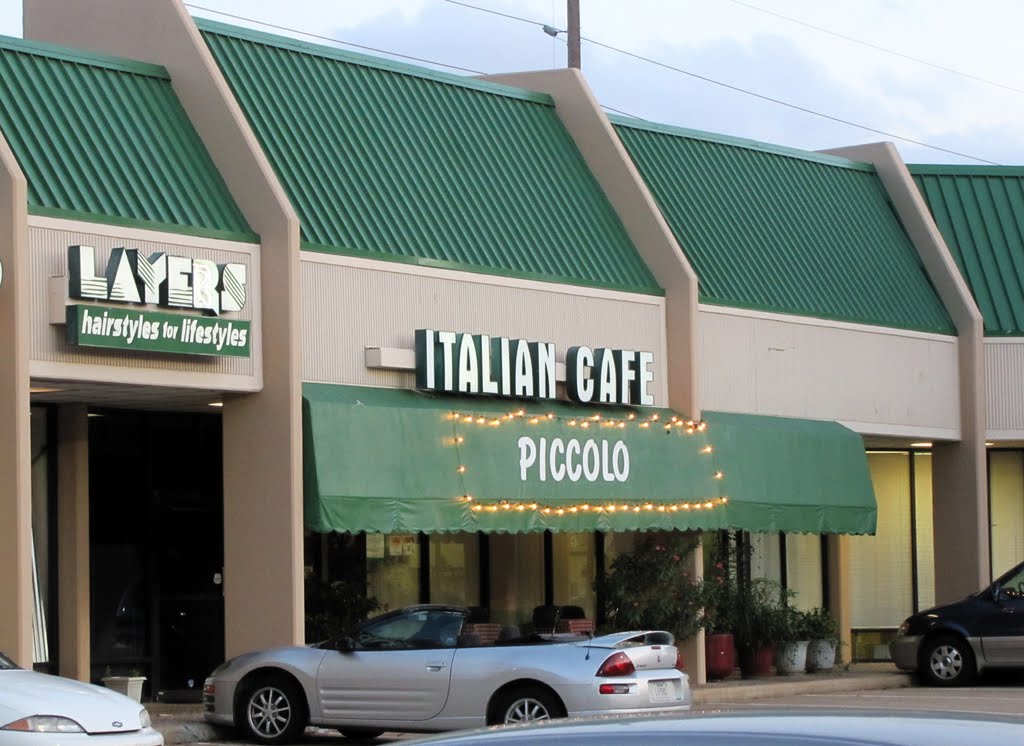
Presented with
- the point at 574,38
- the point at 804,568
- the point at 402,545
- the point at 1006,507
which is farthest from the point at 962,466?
the point at 574,38

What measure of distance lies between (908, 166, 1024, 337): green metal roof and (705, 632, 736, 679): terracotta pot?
322 inches

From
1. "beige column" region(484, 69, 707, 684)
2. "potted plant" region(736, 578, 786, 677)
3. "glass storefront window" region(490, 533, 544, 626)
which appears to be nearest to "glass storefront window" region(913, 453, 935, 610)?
"potted plant" region(736, 578, 786, 677)

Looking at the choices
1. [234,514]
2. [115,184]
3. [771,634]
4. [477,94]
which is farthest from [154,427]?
[771,634]

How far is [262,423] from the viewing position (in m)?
20.2

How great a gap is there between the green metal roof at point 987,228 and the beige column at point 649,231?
7414 mm

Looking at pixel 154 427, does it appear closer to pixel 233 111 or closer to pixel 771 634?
pixel 233 111

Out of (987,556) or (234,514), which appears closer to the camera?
(234,514)

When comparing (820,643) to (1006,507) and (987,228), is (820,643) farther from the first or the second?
(987,228)

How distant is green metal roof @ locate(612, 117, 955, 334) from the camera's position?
27.2m

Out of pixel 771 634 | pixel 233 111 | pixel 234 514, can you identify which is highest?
pixel 233 111

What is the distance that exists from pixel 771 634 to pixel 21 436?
43.0 feet

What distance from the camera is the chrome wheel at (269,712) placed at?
17906 millimetres

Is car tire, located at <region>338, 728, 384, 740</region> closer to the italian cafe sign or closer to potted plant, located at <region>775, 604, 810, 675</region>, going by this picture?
the italian cafe sign

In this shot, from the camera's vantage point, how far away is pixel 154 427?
893 inches
